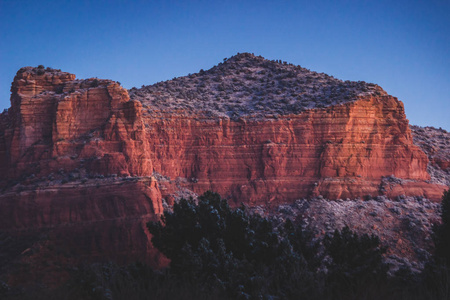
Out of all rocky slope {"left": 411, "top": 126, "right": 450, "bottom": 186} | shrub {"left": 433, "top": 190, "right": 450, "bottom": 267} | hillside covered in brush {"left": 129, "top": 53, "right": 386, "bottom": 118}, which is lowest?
shrub {"left": 433, "top": 190, "right": 450, "bottom": 267}

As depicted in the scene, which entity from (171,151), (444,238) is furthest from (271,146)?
(444,238)

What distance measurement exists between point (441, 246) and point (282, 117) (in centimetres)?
1952

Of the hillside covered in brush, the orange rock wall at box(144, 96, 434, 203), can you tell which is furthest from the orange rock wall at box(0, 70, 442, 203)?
the hillside covered in brush

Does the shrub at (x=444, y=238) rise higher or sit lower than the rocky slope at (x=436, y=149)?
lower

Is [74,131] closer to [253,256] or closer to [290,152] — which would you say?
[290,152]

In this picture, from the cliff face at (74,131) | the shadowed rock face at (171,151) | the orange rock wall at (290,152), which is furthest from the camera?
the orange rock wall at (290,152)

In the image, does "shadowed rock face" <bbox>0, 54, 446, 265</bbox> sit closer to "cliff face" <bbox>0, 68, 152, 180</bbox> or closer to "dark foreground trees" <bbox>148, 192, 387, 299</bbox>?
"cliff face" <bbox>0, 68, 152, 180</bbox>

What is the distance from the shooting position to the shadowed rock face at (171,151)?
3341cm

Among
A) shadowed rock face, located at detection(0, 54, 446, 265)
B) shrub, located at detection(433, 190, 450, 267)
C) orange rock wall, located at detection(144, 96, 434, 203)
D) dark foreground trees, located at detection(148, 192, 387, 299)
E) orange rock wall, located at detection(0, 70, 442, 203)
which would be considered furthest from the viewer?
orange rock wall, located at detection(144, 96, 434, 203)

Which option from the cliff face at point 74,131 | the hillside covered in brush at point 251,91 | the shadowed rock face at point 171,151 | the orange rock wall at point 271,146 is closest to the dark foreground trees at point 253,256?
the shadowed rock face at point 171,151

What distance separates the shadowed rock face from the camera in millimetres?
33406

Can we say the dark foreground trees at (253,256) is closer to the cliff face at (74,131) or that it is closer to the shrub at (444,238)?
the shrub at (444,238)

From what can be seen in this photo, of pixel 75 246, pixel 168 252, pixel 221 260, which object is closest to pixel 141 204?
pixel 75 246

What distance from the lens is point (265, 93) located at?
167 feet
